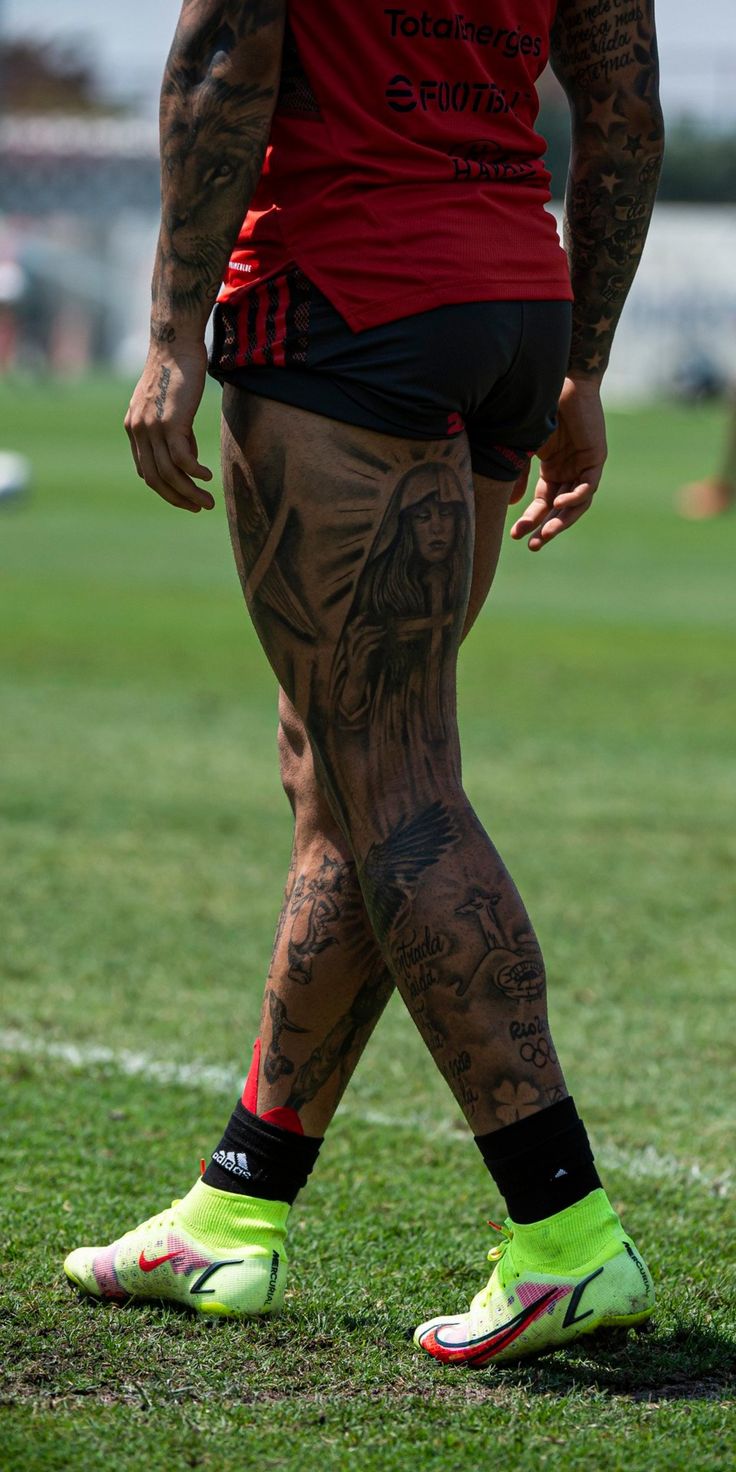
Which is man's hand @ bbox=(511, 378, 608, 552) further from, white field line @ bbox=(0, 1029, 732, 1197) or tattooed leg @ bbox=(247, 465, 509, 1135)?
white field line @ bbox=(0, 1029, 732, 1197)

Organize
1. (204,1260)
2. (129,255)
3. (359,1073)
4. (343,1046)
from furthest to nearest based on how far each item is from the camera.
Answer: (129,255) → (359,1073) → (343,1046) → (204,1260)

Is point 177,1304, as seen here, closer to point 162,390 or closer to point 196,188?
point 162,390

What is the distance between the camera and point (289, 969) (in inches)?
101

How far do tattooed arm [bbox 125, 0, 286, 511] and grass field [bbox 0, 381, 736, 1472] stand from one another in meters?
1.07

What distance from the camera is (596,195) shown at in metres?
2.65

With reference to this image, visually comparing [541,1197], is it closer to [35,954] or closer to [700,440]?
[35,954]

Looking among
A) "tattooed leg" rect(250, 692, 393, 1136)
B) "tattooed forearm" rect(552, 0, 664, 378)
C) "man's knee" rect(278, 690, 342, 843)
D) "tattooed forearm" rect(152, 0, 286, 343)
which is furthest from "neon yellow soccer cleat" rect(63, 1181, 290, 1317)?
"tattooed forearm" rect(552, 0, 664, 378)

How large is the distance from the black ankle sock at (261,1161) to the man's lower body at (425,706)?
0.33ft

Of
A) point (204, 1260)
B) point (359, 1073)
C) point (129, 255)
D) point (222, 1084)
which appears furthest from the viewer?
point (129, 255)

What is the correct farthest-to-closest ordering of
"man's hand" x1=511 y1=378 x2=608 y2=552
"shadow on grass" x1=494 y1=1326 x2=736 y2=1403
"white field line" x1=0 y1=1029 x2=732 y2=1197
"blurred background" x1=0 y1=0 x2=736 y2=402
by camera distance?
"blurred background" x1=0 y1=0 x2=736 y2=402 < "white field line" x1=0 y1=1029 x2=732 y2=1197 < "man's hand" x1=511 y1=378 x2=608 y2=552 < "shadow on grass" x1=494 y1=1326 x2=736 y2=1403

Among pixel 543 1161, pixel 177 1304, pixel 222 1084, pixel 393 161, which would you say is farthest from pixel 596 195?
pixel 222 1084

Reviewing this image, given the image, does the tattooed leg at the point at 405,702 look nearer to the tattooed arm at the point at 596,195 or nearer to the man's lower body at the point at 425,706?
the man's lower body at the point at 425,706

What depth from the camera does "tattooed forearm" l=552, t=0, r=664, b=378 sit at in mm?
2549

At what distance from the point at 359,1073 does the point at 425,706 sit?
1.65m
